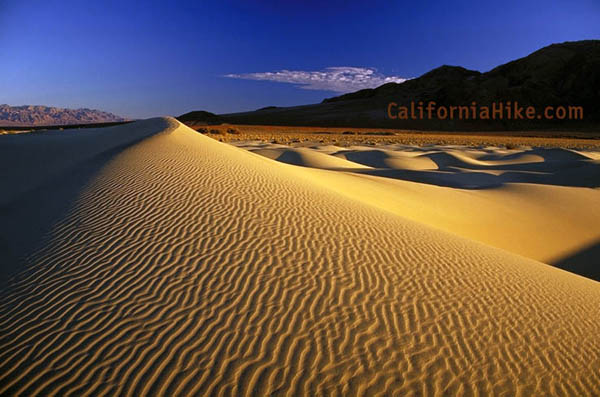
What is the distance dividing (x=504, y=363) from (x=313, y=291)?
155cm

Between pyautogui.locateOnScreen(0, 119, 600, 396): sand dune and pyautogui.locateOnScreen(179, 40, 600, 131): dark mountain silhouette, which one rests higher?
pyautogui.locateOnScreen(179, 40, 600, 131): dark mountain silhouette

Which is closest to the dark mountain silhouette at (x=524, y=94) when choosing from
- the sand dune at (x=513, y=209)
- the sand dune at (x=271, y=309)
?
the sand dune at (x=513, y=209)

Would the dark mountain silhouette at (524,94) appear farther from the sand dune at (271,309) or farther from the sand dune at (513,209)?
the sand dune at (271,309)

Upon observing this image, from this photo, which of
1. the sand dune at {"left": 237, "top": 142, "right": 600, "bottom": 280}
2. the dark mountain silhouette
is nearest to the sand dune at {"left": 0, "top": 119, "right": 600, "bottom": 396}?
the sand dune at {"left": 237, "top": 142, "right": 600, "bottom": 280}

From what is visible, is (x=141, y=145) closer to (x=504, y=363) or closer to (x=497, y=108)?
(x=504, y=363)

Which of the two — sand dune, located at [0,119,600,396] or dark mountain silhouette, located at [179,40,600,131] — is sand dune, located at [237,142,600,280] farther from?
dark mountain silhouette, located at [179,40,600,131]

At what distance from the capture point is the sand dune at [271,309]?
2.20 meters

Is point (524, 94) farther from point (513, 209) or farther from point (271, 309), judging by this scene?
point (271, 309)

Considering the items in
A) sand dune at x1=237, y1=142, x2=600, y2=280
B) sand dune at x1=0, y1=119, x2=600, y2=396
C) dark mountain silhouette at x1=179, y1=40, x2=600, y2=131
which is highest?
dark mountain silhouette at x1=179, y1=40, x2=600, y2=131

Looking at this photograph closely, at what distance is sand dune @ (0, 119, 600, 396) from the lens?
7.22 feet

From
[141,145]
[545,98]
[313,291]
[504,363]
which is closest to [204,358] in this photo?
[313,291]

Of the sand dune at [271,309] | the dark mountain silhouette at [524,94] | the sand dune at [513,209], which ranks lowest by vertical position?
the sand dune at [513,209]

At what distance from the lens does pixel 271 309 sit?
2.75m

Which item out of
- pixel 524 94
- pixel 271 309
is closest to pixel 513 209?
pixel 271 309
